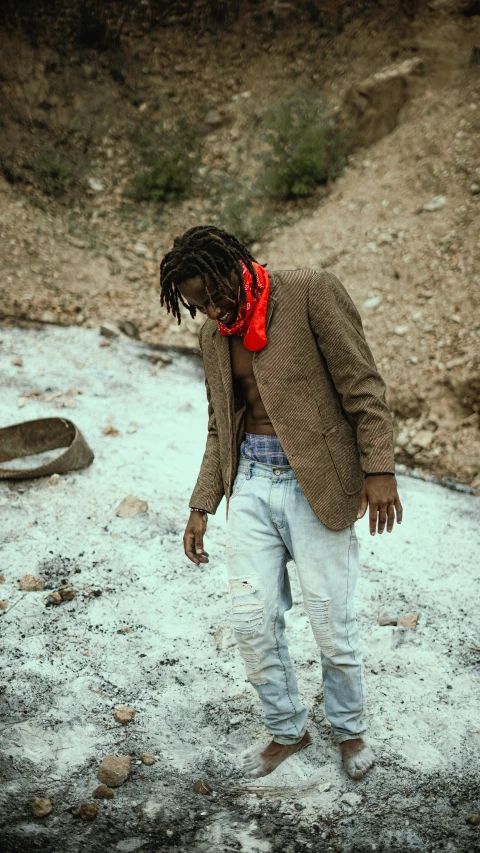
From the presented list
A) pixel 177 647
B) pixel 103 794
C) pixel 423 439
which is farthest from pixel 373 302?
pixel 103 794

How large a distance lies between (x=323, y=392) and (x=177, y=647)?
63.6 inches

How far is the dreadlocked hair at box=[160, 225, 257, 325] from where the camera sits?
207cm

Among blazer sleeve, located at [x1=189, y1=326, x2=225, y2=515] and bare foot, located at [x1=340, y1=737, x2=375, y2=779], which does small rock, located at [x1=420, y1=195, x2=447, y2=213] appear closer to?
blazer sleeve, located at [x1=189, y1=326, x2=225, y2=515]

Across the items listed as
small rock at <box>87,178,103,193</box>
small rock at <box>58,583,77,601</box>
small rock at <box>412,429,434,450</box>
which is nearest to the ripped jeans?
small rock at <box>58,583,77,601</box>

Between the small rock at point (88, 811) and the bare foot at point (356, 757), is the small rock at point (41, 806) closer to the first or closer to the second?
the small rock at point (88, 811)

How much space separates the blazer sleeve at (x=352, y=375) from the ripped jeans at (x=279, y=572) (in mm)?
285

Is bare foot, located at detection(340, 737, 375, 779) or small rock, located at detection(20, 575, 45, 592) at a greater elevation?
bare foot, located at detection(340, 737, 375, 779)

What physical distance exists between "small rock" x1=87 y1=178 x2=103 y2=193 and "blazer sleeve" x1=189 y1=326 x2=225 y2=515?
6308mm

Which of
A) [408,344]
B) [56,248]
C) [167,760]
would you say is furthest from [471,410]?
[56,248]

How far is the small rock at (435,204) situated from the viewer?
6220 millimetres

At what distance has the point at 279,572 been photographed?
227 centimetres

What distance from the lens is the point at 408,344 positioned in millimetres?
5465

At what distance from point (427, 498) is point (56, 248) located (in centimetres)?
487

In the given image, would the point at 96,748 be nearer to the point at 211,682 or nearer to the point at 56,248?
the point at 211,682
